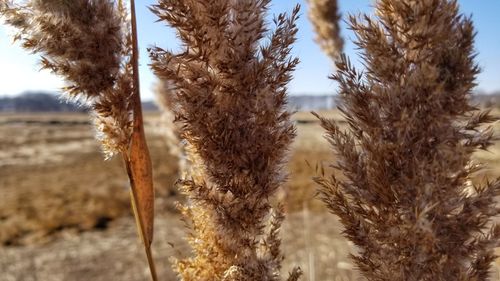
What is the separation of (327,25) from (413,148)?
6.95ft

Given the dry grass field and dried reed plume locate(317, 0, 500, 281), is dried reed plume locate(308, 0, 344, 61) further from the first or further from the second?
dried reed plume locate(317, 0, 500, 281)

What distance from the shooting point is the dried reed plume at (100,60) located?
1358 millimetres

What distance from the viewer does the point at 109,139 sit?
1463 mm

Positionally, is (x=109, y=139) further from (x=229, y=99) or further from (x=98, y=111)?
(x=229, y=99)

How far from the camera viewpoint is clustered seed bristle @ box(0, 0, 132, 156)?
1354 mm

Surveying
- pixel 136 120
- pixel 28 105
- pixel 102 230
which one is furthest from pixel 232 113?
pixel 28 105

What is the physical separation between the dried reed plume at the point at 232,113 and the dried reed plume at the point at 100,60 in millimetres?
132

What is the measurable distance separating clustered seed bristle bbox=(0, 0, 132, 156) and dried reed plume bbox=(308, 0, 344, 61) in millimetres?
2012

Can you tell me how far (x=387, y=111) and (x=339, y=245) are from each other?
8732 millimetres

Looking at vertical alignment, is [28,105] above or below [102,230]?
above

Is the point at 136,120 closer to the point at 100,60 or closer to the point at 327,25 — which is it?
the point at 100,60

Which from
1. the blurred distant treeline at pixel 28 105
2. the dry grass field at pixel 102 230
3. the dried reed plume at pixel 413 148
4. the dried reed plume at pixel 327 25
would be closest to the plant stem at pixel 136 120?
the dry grass field at pixel 102 230

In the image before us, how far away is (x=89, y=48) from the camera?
1387mm

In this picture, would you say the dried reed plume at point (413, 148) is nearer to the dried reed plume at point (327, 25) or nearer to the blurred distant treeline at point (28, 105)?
the dried reed plume at point (327, 25)
